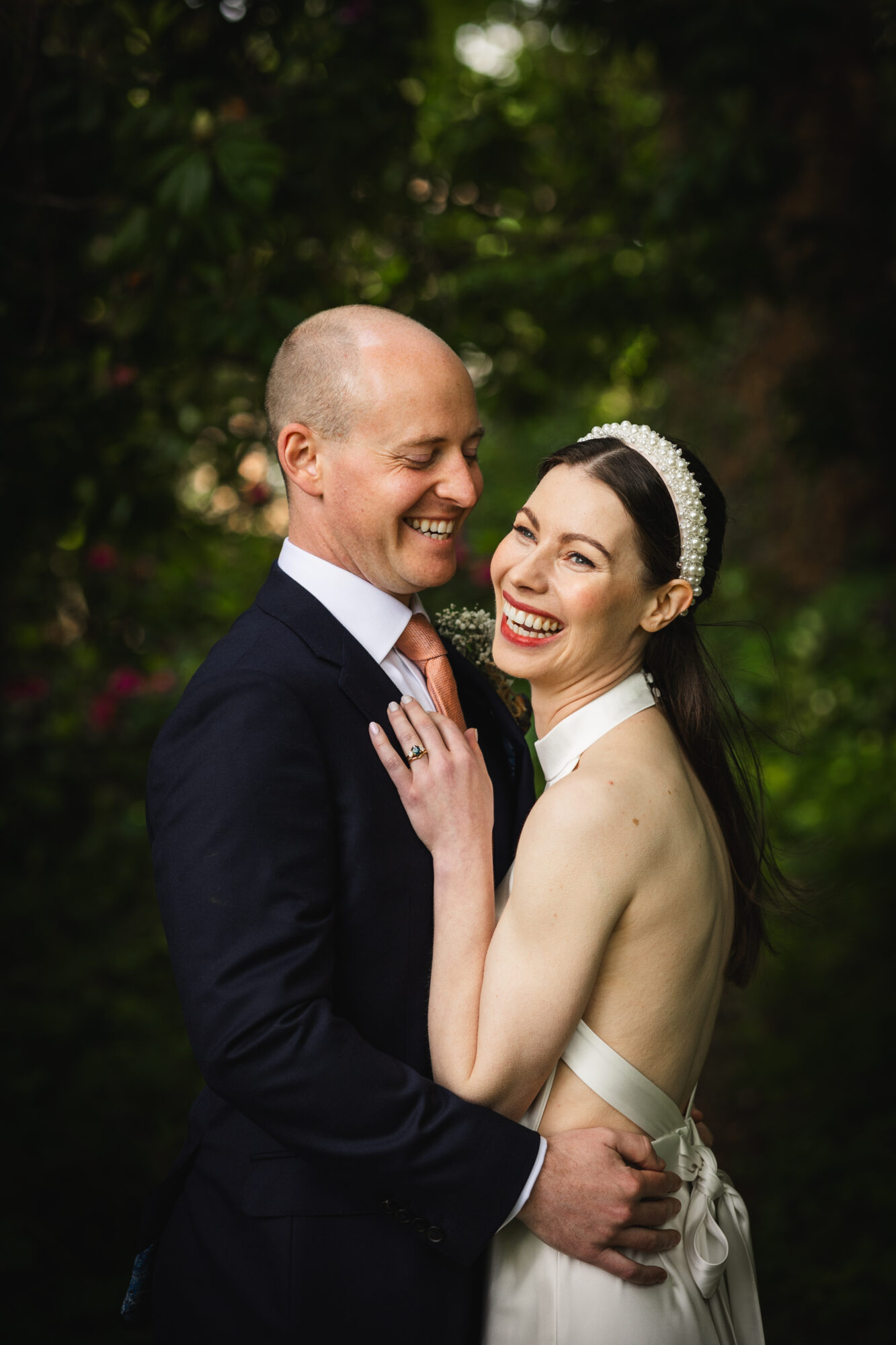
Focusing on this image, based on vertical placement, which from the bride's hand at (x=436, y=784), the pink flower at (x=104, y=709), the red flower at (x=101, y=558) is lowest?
the pink flower at (x=104, y=709)

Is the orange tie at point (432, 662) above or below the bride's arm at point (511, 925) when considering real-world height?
above

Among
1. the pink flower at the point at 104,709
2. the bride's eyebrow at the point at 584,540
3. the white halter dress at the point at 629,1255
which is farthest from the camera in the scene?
the pink flower at the point at 104,709

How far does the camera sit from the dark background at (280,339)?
323cm

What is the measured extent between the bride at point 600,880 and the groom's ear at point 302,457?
1.31 ft

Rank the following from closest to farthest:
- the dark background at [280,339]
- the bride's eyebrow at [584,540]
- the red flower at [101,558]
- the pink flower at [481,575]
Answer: the bride's eyebrow at [584,540] < the dark background at [280,339] < the pink flower at [481,575] < the red flower at [101,558]

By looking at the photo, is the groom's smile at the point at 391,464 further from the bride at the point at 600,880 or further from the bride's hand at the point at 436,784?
the bride's hand at the point at 436,784

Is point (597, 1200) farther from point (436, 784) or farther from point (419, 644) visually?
point (419, 644)

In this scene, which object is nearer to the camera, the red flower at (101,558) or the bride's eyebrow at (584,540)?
the bride's eyebrow at (584,540)

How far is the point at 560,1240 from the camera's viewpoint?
196 cm

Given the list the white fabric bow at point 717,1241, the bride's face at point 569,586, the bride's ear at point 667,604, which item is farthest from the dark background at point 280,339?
the white fabric bow at point 717,1241

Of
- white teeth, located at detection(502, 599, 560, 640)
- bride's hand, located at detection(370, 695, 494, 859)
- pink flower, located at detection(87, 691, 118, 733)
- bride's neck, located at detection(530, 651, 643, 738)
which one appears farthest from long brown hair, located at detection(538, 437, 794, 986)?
pink flower, located at detection(87, 691, 118, 733)

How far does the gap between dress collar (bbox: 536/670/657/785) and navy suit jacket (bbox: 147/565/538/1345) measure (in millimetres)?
350

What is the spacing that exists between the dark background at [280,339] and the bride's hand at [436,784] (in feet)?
2.68

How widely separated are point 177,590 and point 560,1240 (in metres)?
4.48
